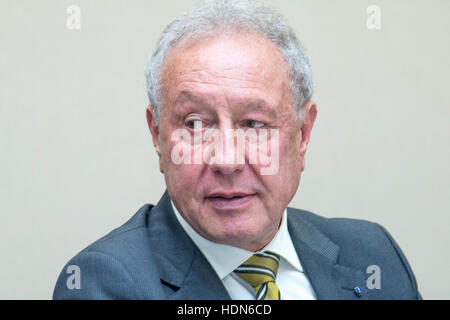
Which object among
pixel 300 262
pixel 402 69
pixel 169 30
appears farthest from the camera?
pixel 402 69

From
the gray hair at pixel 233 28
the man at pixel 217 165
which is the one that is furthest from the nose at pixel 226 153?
the gray hair at pixel 233 28

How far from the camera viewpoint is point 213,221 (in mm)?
1819

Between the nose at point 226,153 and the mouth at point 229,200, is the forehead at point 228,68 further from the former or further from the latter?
the mouth at point 229,200

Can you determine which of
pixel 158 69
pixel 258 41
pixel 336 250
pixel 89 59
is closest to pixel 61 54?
pixel 89 59

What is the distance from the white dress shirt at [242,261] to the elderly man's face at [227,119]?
39 millimetres

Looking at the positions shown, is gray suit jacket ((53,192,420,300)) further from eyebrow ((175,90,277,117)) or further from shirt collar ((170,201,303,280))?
eyebrow ((175,90,277,117))

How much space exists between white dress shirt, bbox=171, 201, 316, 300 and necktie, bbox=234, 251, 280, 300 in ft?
0.05

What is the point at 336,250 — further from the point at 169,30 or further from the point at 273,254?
the point at 169,30

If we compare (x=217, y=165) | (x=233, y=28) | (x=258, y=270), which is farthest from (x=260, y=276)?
(x=233, y=28)

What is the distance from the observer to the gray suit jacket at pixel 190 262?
1.75 meters

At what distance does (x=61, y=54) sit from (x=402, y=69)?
4.77 feet

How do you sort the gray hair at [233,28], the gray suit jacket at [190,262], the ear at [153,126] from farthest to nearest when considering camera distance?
the ear at [153,126]
the gray hair at [233,28]
the gray suit jacket at [190,262]

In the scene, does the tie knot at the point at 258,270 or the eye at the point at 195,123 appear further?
the tie knot at the point at 258,270

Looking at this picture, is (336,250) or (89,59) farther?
(89,59)
